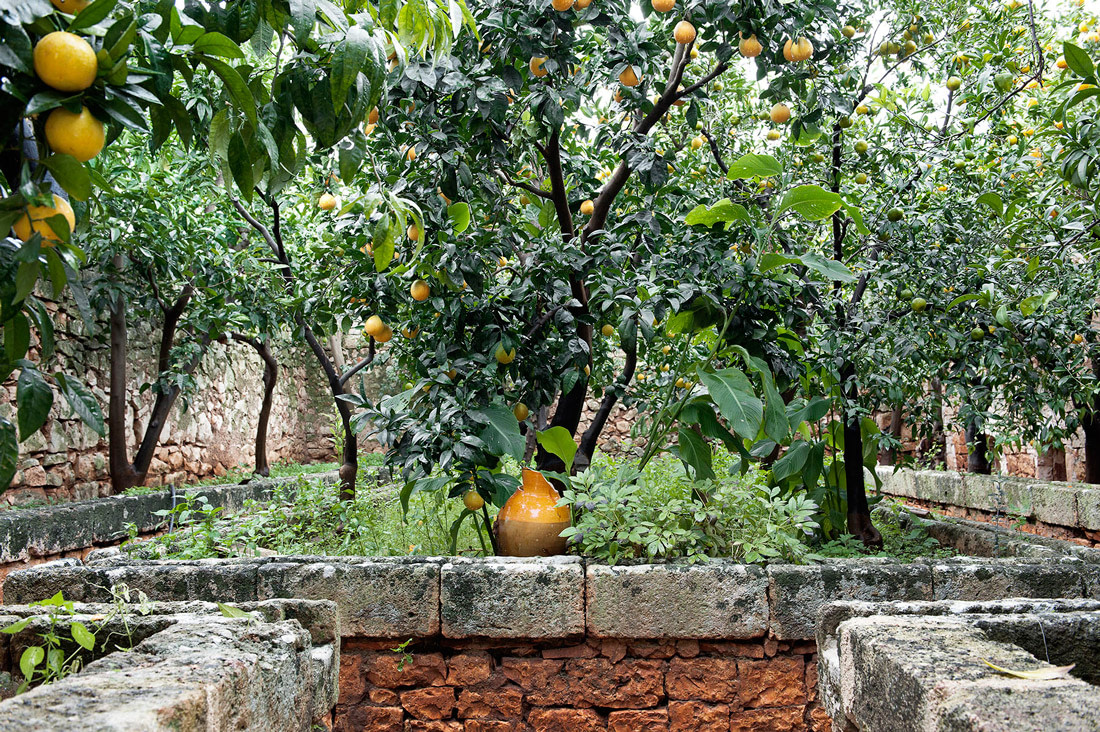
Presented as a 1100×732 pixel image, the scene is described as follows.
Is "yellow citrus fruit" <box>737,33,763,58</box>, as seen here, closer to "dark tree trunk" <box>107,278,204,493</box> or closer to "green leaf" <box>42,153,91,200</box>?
"green leaf" <box>42,153,91,200</box>

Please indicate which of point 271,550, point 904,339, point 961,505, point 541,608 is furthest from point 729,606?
point 961,505

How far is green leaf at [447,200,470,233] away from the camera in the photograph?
9.16ft

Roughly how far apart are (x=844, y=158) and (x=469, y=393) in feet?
7.75

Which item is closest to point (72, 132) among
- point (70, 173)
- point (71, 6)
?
point (70, 173)

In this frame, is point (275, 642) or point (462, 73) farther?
point (462, 73)

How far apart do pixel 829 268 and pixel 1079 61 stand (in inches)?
42.6

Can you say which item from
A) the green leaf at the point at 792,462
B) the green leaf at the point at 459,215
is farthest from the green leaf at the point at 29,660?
the green leaf at the point at 792,462

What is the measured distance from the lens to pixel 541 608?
2686mm

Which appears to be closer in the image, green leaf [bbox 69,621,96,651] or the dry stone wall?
green leaf [bbox 69,621,96,651]

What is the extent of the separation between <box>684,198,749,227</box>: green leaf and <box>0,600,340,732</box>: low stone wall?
2.03 m

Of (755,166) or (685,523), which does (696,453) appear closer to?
(685,523)

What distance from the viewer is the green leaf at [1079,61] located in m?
1.83

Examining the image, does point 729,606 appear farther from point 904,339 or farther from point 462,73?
point 462,73

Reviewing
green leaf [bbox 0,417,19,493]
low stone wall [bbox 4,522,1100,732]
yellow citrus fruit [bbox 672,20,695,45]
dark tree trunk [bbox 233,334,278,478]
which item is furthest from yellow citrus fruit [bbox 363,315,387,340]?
dark tree trunk [bbox 233,334,278,478]
